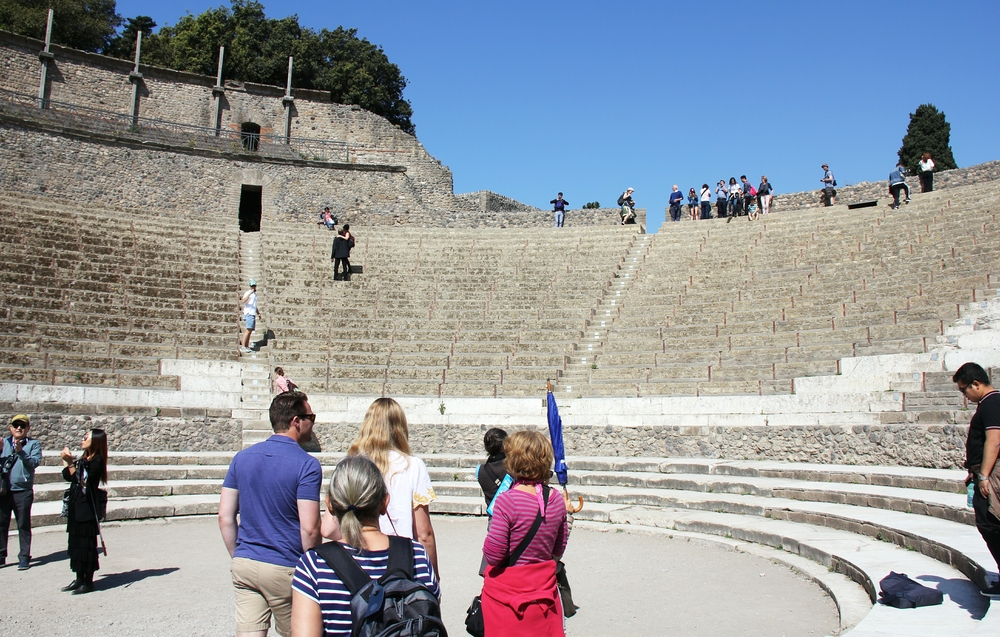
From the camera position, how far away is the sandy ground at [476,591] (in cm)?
552

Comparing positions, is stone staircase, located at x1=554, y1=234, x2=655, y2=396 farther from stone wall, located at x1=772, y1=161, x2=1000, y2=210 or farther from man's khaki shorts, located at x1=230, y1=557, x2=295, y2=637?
man's khaki shorts, located at x1=230, y1=557, x2=295, y2=637

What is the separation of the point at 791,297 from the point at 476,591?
1100cm

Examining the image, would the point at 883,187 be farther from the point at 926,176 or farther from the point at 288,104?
the point at 288,104

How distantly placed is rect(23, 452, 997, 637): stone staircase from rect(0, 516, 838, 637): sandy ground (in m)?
0.42

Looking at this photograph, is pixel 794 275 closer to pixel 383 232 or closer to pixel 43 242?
pixel 383 232

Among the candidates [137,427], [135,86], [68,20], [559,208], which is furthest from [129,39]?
[137,427]

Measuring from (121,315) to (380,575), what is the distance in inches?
572

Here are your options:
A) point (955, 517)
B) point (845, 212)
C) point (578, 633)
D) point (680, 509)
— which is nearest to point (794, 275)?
point (845, 212)

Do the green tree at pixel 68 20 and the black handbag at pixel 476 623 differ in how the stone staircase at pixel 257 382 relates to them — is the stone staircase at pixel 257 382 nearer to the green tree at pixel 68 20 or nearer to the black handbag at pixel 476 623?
the black handbag at pixel 476 623

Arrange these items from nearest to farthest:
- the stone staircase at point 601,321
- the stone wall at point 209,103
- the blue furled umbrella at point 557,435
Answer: the blue furled umbrella at point 557,435 → the stone staircase at point 601,321 → the stone wall at point 209,103

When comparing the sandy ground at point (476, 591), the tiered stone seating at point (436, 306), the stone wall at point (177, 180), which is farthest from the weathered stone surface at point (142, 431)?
the stone wall at point (177, 180)

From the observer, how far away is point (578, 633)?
542 centimetres

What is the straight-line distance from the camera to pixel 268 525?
3.68m

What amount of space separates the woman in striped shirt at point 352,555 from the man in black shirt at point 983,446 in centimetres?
345
